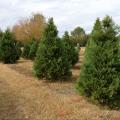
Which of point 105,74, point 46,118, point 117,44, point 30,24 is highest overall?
point 30,24

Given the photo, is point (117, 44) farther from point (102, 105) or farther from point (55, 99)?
point (55, 99)

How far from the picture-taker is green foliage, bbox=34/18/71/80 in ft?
54.2

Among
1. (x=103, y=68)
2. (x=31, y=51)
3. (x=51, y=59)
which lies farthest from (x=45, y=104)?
(x=31, y=51)

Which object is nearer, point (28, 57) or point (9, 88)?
point (9, 88)

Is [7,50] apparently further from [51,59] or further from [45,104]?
[45,104]

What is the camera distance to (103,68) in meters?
12.0

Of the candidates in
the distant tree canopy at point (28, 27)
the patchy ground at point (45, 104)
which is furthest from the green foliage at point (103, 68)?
the distant tree canopy at point (28, 27)

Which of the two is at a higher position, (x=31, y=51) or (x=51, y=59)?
(x=31, y=51)

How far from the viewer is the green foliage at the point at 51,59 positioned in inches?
651

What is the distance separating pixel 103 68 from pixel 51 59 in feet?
16.9

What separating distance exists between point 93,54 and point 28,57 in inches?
833

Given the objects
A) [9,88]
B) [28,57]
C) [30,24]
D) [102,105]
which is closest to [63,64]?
[9,88]

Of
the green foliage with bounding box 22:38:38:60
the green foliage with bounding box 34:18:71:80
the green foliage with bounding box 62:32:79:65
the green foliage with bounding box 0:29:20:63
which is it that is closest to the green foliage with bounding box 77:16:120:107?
the green foliage with bounding box 34:18:71:80

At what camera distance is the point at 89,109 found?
453 inches
